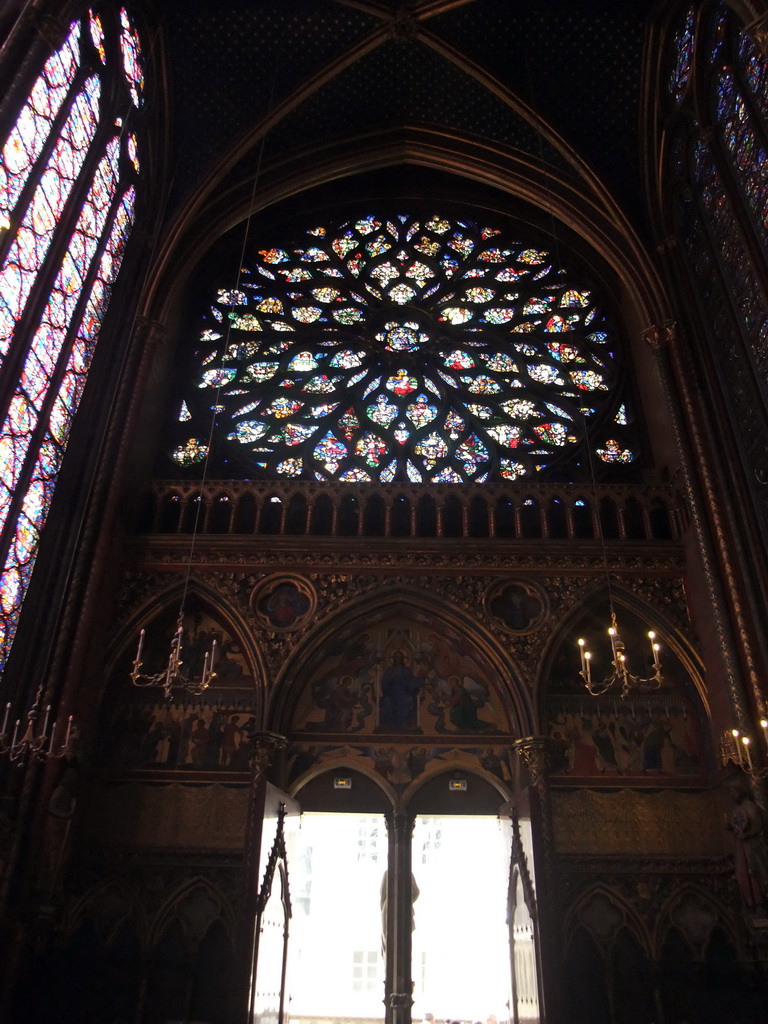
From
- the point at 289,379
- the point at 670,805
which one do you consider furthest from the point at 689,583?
the point at 289,379

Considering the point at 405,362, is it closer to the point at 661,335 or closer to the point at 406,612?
the point at 661,335

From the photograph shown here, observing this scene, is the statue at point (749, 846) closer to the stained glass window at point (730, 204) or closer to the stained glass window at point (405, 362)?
the stained glass window at point (730, 204)

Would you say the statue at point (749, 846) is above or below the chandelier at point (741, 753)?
below

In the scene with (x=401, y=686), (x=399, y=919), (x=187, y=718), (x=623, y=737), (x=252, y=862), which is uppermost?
(x=401, y=686)

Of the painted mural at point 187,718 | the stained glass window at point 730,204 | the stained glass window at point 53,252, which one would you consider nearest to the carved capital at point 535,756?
the painted mural at point 187,718

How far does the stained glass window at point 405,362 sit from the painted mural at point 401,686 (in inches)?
100

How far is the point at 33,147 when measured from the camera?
8.88 metres

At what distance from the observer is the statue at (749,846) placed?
8.30m

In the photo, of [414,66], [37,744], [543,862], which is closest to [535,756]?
[543,862]

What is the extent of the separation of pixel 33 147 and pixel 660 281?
28.6ft

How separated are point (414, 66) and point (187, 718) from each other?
11.3m

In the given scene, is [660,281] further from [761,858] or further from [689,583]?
[761,858]

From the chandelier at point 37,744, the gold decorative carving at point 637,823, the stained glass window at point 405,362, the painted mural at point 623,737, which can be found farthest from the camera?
the stained glass window at point 405,362

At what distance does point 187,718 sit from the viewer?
1031cm
